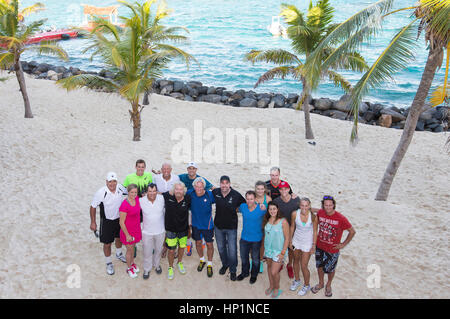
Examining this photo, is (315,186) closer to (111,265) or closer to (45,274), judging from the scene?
(111,265)

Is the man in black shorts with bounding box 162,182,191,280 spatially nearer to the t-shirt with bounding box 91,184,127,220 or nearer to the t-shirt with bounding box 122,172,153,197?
the t-shirt with bounding box 91,184,127,220

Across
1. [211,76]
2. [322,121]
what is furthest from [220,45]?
[322,121]

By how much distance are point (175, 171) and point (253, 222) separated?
5417mm

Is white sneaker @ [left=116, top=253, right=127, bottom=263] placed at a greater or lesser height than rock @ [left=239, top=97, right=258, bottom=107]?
lesser

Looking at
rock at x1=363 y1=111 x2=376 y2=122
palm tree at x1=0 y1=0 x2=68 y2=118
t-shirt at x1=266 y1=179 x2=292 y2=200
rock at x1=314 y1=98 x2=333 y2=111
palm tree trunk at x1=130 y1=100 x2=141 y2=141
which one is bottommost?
t-shirt at x1=266 y1=179 x2=292 y2=200

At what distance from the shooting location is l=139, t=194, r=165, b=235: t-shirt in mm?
5637

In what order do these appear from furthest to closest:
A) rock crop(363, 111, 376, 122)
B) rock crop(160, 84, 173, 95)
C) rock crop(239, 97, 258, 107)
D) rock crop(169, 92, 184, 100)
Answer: rock crop(160, 84, 173, 95)
rock crop(169, 92, 184, 100)
rock crop(239, 97, 258, 107)
rock crop(363, 111, 376, 122)

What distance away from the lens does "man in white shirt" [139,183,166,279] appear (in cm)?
563

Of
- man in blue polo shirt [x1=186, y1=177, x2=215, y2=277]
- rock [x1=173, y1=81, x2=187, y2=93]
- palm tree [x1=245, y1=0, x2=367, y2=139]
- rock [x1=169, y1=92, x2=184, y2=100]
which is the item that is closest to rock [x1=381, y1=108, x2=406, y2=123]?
palm tree [x1=245, y1=0, x2=367, y2=139]

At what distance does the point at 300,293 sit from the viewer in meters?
5.66

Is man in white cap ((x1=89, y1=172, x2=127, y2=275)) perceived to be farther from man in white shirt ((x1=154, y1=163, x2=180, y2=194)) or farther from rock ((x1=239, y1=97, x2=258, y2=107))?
rock ((x1=239, y1=97, x2=258, y2=107))

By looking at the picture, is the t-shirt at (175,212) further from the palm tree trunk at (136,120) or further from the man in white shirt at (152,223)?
the palm tree trunk at (136,120)

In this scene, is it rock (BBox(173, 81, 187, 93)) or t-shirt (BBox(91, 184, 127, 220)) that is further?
rock (BBox(173, 81, 187, 93))

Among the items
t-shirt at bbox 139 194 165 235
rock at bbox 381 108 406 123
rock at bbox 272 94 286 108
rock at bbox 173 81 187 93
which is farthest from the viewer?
rock at bbox 173 81 187 93
